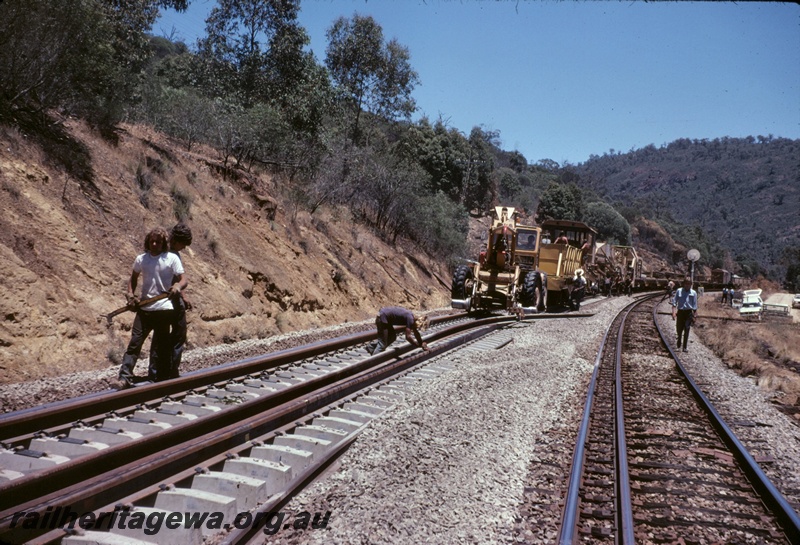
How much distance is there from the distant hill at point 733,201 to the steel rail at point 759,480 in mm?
104929

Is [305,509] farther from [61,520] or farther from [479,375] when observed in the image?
[479,375]

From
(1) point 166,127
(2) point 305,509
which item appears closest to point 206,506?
(2) point 305,509

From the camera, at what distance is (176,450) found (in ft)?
15.7

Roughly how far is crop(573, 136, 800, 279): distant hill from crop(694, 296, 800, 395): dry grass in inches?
3315

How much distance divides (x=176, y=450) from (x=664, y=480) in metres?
4.56

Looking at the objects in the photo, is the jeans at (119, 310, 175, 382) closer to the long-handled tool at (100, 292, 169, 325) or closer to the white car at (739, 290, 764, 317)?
the long-handled tool at (100, 292, 169, 325)

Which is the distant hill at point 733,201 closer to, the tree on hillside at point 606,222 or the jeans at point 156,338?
the tree on hillside at point 606,222

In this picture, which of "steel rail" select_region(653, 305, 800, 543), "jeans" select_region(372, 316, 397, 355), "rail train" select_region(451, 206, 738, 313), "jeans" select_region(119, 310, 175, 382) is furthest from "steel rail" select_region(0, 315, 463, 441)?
"rail train" select_region(451, 206, 738, 313)

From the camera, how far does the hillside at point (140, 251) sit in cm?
843

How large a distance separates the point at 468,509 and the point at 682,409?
18.1 feet

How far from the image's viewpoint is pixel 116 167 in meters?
12.9

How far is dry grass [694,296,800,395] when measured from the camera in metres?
12.2

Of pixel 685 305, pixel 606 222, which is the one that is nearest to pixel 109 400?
pixel 685 305

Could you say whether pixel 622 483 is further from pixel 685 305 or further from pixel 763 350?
pixel 763 350
